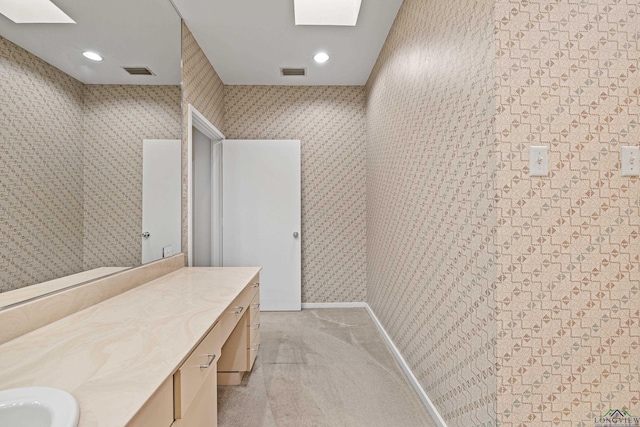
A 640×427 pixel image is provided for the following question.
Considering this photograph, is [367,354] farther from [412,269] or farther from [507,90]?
[507,90]

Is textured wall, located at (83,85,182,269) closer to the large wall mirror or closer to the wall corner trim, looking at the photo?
the large wall mirror

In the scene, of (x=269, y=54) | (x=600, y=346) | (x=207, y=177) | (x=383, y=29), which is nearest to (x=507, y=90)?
(x=600, y=346)

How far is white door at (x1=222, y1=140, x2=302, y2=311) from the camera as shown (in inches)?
142

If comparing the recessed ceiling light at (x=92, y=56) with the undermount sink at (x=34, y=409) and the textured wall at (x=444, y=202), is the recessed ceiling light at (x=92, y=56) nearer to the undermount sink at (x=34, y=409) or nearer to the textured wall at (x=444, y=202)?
the undermount sink at (x=34, y=409)

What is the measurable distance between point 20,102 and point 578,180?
213 centimetres

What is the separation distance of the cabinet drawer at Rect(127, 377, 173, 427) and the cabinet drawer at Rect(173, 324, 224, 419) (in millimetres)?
32

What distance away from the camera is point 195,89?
8.93ft

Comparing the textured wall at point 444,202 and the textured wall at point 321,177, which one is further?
the textured wall at point 321,177

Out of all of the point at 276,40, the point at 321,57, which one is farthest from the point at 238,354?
the point at 321,57

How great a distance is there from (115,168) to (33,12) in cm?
69

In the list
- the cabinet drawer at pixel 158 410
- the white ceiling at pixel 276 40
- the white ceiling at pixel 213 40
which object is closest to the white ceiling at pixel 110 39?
the white ceiling at pixel 213 40

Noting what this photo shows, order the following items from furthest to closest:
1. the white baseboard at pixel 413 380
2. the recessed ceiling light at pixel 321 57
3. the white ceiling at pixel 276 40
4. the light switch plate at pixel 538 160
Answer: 1. the recessed ceiling light at pixel 321 57
2. the white ceiling at pixel 276 40
3. the white baseboard at pixel 413 380
4. the light switch plate at pixel 538 160

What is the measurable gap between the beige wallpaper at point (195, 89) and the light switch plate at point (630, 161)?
8.37 ft

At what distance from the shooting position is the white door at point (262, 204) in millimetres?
3598
